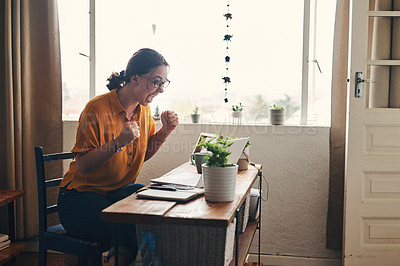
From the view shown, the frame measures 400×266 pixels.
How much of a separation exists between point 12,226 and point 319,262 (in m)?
2.02

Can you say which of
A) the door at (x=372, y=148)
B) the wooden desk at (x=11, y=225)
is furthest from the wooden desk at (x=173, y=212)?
the wooden desk at (x=11, y=225)

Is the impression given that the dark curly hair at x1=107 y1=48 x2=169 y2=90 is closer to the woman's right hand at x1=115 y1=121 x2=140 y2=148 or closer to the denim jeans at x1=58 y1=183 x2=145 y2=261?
the woman's right hand at x1=115 y1=121 x2=140 y2=148

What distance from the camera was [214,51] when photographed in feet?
9.10

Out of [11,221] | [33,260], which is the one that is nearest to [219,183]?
[11,221]

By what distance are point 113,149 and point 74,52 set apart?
1531 millimetres

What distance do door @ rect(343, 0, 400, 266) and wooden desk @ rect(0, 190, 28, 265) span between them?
79.3 inches

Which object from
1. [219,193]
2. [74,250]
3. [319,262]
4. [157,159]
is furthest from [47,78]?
[319,262]

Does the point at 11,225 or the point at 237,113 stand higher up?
the point at 237,113

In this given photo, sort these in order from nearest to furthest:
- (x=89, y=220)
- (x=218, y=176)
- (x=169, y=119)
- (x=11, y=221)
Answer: (x=218, y=176) → (x=89, y=220) → (x=169, y=119) → (x=11, y=221)

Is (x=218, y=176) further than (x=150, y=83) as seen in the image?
No

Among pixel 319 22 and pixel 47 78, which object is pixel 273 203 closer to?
pixel 319 22

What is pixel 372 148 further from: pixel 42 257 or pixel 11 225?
pixel 11 225

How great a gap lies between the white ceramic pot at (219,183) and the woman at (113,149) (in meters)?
0.41

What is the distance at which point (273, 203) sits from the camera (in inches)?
105
